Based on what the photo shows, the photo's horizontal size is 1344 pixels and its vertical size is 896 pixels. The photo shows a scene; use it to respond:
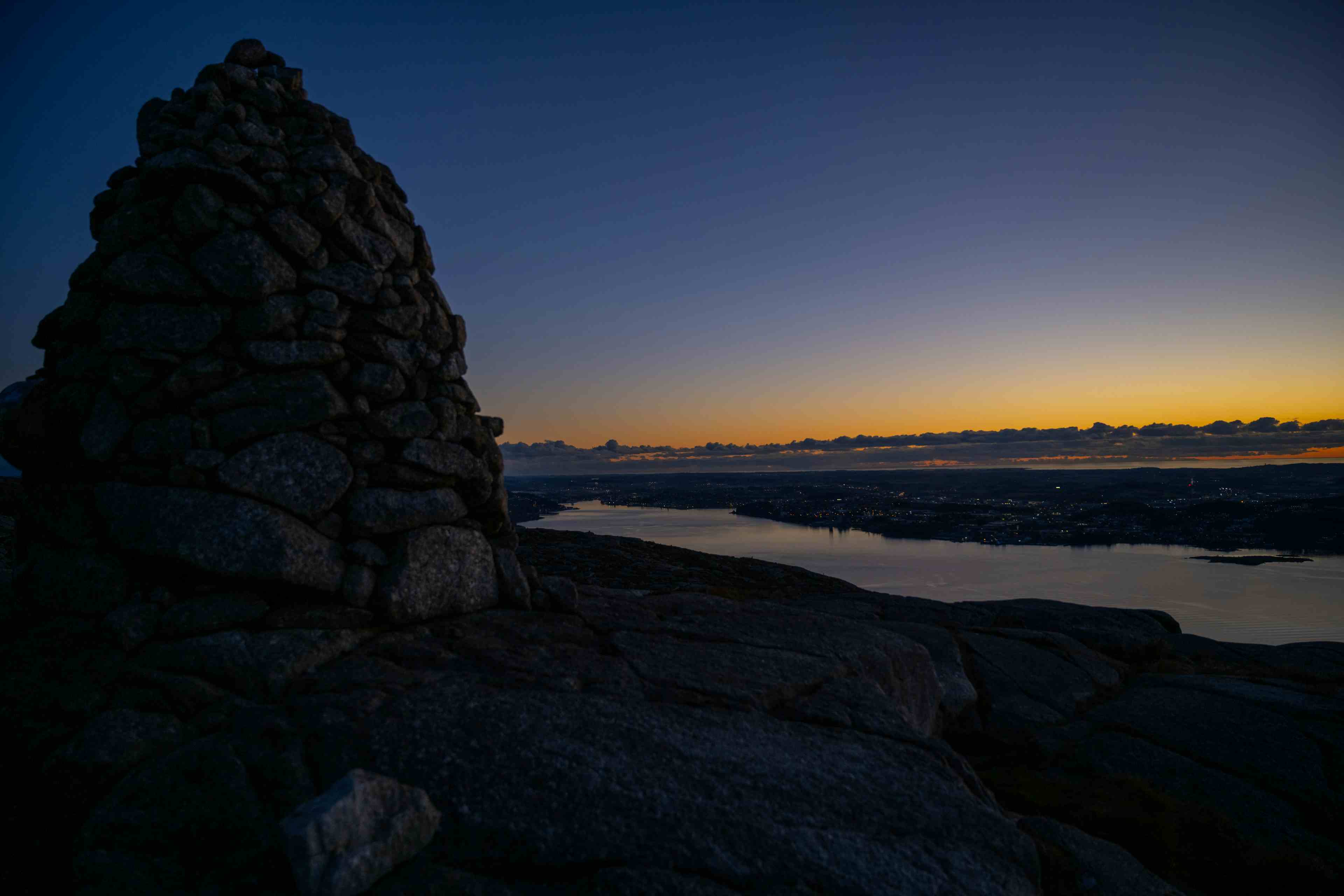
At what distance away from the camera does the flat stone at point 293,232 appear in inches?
243

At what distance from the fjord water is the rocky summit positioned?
20397mm

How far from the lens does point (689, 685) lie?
227 inches

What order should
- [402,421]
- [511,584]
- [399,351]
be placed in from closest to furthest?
[402,421] < [399,351] < [511,584]

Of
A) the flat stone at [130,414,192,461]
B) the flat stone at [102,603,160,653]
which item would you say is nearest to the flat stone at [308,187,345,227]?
the flat stone at [130,414,192,461]

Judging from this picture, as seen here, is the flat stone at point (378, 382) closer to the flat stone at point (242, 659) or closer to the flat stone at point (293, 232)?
the flat stone at point (293, 232)

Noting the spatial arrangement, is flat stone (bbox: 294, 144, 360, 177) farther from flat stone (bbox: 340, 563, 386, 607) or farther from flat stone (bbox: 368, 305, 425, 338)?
flat stone (bbox: 340, 563, 386, 607)

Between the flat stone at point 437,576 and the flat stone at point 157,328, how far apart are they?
2.64m

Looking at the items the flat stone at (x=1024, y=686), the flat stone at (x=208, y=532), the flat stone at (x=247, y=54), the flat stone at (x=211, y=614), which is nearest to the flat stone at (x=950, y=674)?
the flat stone at (x=1024, y=686)

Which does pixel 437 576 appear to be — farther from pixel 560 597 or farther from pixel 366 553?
pixel 560 597

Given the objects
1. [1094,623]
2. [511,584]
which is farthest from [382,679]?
[1094,623]

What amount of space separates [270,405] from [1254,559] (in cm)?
9656

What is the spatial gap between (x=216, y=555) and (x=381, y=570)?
1368 millimetres

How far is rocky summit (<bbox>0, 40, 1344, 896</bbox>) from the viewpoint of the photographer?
134 inches

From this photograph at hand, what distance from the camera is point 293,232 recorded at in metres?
6.24
